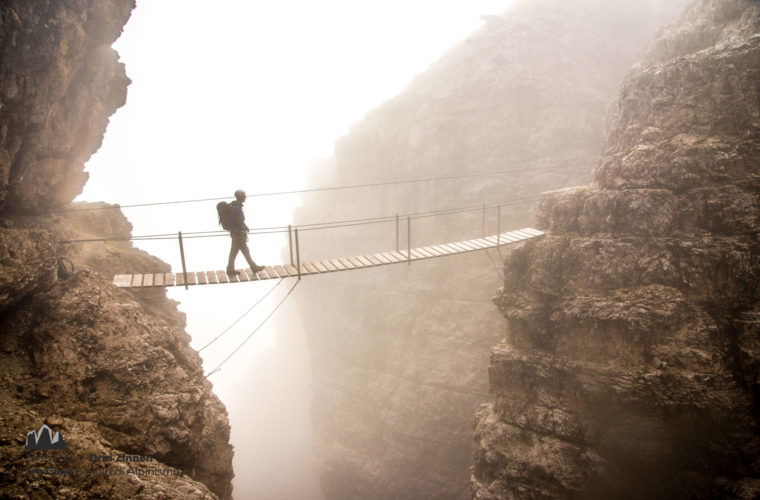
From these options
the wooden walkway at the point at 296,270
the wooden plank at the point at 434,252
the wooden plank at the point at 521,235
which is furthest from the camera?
the wooden plank at the point at 521,235

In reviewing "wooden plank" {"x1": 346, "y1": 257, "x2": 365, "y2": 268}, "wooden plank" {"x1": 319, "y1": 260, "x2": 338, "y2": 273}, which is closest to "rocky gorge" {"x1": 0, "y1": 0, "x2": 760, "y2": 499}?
"wooden plank" {"x1": 346, "y1": 257, "x2": 365, "y2": 268}

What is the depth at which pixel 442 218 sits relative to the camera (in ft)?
93.1

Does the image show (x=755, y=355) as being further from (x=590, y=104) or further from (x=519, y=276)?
(x=590, y=104)

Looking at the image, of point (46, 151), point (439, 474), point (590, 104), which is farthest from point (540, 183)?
point (46, 151)

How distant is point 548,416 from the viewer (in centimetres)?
1243

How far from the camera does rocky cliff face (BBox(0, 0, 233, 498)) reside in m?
6.48

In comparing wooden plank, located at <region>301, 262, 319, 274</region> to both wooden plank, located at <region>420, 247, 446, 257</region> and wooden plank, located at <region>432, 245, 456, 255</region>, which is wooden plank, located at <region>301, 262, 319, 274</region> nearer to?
wooden plank, located at <region>420, 247, 446, 257</region>

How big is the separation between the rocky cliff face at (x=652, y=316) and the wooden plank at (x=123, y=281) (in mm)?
11705

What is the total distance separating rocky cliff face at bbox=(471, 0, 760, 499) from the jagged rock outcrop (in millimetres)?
14918


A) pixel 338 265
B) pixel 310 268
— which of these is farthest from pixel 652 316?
pixel 310 268

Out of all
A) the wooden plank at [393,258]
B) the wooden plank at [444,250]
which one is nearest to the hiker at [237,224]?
the wooden plank at [393,258]

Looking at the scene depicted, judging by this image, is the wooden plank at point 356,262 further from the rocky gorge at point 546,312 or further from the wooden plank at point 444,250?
the rocky gorge at point 546,312

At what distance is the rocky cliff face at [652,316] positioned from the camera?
403 inches

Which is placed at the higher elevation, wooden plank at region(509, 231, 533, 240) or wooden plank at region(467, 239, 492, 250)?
wooden plank at region(509, 231, 533, 240)
